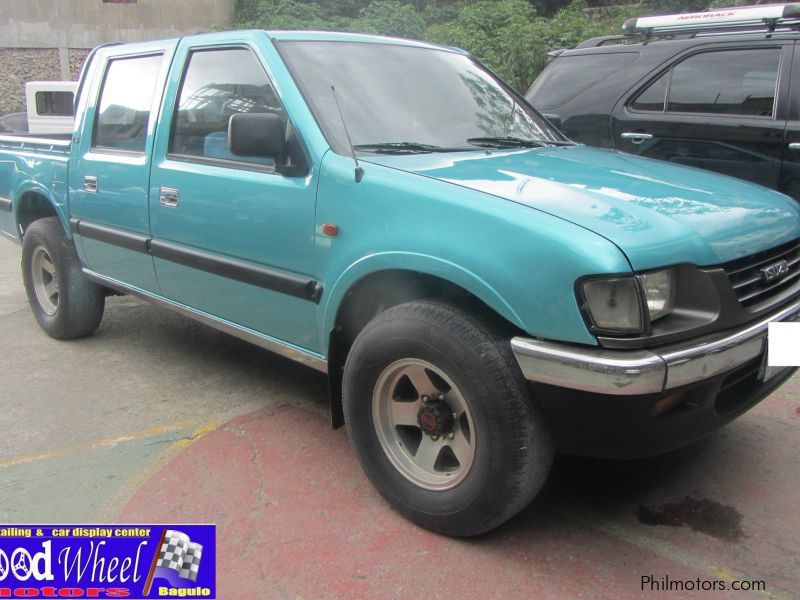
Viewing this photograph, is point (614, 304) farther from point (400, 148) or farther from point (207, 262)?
point (207, 262)

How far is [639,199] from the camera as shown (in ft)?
8.23

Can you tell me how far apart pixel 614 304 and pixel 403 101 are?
1561mm

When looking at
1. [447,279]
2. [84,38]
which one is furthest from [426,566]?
[84,38]

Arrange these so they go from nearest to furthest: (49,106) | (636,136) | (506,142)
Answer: (506,142) → (636,136) → (49,106)

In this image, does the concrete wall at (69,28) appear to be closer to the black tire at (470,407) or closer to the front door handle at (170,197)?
the front door handle at (170,197)

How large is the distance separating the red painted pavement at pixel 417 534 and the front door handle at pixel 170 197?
1205 mm

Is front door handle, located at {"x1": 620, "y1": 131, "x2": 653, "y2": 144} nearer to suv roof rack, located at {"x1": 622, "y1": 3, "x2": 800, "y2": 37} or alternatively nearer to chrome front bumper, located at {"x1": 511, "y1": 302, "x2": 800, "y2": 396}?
suv roof rack, located at {"x1": 622, "y1": 3, "x2": 800, "y2": 37}

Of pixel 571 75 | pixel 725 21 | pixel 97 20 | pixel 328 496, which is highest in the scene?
pixel 97 20

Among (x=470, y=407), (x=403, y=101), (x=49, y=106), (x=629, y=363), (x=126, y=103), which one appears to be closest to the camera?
(x=629, y=363)

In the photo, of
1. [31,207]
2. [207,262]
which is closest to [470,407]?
[207,262]

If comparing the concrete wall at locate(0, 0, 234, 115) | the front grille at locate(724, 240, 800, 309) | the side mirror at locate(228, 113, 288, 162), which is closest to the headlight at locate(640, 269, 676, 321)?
the front grille at locate(724, 240, 800, 309)

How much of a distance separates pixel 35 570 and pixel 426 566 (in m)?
1.36

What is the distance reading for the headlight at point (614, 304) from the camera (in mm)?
2156

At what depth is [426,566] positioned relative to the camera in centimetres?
250
